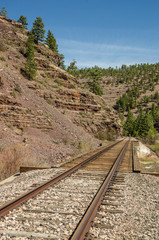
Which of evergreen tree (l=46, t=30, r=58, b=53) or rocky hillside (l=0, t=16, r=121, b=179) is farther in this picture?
evergreen tree (l=46, t=30, r=58, b=53)

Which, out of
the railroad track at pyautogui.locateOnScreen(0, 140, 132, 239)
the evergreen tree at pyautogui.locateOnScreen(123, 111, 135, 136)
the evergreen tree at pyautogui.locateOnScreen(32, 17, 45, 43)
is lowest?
the railroad track at pyautogui.locateOnScreen(0, 140, 132, 239)

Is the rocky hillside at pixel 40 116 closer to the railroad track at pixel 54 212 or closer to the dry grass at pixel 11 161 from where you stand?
the dry grass at pixel 11 161

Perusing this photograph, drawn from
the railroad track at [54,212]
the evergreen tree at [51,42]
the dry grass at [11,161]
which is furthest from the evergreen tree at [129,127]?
the railroad track at [54,212]

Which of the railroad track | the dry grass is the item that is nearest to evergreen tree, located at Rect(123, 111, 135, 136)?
the dry grass

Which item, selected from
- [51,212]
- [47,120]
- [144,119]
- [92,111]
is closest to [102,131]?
[92,111]

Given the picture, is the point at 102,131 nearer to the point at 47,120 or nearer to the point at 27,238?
the point at 47,120

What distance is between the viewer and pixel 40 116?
1961 centimetres

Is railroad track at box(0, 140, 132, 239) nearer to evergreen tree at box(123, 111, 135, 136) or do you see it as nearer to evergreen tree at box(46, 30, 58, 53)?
evergreen tree at box(46, 30, 58, 53)

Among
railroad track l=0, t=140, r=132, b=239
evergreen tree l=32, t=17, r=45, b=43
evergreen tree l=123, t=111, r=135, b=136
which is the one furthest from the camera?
evergreen tree l=123, t=111, r=135, b=136

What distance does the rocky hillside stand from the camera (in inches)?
523

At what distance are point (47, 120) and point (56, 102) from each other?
963cm

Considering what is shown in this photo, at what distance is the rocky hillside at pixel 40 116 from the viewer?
13281 mm

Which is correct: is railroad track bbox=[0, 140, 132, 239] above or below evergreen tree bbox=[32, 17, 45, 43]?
below

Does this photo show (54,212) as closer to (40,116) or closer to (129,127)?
(40,116)
